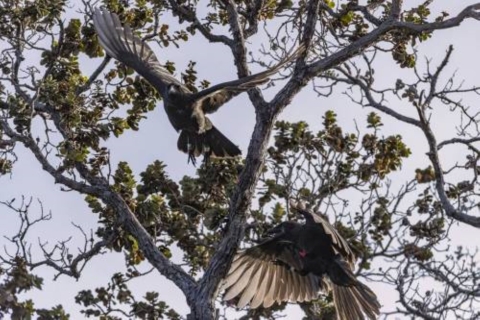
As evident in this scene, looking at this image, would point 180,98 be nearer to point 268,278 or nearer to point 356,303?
point 268,278

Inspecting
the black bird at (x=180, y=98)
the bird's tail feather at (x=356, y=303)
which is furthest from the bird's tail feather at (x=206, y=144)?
the bird's tail feather at (x=356, y=303)

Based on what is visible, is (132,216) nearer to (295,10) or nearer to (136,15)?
(136,15)

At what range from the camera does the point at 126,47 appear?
7605 millimetres

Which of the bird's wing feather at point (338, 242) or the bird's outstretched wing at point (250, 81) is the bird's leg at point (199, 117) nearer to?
the bird's outstretched wing at point (250, 81)

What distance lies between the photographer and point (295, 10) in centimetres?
786

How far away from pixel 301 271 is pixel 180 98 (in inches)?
82.0

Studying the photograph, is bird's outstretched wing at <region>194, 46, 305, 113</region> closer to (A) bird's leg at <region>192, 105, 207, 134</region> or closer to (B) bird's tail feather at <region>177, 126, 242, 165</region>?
(A) bird's leg at <region>192, 105, 207, 134</region>

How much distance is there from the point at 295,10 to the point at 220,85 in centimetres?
154

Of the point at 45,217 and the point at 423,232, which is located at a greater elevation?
the point at 423,232

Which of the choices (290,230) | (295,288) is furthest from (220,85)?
(295,288)

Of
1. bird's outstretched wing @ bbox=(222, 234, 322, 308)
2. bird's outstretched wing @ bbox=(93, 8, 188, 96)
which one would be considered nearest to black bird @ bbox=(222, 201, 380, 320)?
bird's outstretched wing @ bbox=(222, 234, 322, 308)

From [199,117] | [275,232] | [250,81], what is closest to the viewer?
[250,81]

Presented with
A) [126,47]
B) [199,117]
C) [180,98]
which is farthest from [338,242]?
[126,47]

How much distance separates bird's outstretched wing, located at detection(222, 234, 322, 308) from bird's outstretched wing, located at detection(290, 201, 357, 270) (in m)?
0.72
